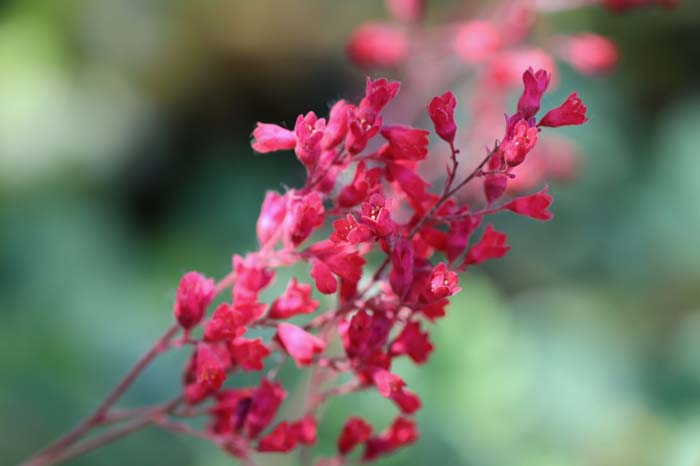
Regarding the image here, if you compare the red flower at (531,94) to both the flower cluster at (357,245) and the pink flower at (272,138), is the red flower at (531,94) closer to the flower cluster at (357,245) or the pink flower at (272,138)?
the flower cluster at (357,245)

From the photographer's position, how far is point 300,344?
1.29 m

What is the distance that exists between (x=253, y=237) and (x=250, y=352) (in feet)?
9.27

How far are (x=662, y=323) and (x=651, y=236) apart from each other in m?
0.48

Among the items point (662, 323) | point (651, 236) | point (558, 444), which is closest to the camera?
point (558, 444)

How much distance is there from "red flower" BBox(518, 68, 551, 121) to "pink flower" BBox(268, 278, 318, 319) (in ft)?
1.32

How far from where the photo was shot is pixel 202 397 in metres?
1.39

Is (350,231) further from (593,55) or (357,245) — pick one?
(593,55)

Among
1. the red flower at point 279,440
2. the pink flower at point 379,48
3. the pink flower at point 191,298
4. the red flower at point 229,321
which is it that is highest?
the pink flower at point 379,48

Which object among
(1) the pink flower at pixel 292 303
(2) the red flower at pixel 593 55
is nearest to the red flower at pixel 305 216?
(1) the pink flower at pixel 292 303

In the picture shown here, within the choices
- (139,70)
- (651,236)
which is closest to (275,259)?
(651,236)

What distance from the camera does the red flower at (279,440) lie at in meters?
1.38

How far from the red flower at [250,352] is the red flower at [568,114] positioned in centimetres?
49

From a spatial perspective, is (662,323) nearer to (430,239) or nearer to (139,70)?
(430,239)

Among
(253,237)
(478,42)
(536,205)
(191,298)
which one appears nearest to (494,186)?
(536,205)
